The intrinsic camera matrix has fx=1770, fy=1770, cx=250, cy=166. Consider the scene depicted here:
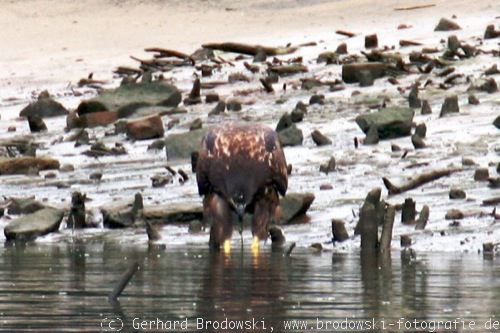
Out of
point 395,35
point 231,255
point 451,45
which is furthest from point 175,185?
point 395,35

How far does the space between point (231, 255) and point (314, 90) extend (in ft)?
29.3

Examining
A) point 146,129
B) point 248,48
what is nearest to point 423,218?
point 146,129

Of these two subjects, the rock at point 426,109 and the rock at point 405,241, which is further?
the rock at point 426,109

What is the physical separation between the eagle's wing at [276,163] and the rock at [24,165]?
213 inches

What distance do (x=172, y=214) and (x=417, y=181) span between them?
2.49 meters

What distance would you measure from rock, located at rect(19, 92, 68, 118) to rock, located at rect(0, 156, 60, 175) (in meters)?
3.75

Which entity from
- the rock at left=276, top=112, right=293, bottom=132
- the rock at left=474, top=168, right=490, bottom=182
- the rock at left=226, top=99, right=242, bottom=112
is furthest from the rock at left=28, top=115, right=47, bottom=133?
the rock at left=474, top=168, right=490, bottom=182

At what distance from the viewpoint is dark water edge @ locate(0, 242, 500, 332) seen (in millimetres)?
10289

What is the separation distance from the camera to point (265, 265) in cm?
1423

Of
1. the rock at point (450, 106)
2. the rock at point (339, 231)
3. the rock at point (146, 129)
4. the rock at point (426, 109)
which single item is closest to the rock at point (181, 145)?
the rock at point (146, 129)

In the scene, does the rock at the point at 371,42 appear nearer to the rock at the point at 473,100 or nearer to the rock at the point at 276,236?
the rock at the point at 473,100

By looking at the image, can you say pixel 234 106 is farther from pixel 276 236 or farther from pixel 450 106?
pixel 276 236

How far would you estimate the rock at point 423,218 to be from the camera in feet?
52.8

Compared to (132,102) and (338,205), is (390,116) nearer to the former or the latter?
(338,205)
